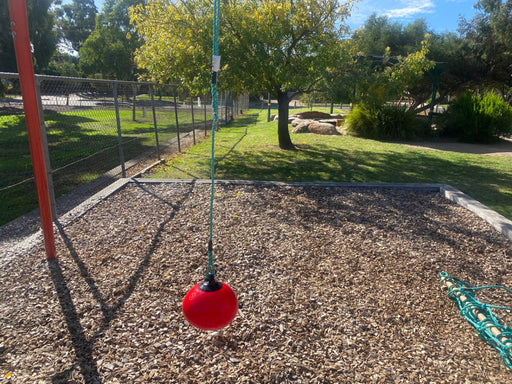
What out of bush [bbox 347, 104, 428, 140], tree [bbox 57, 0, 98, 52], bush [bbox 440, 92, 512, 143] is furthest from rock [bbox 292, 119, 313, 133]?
tree [bbox 57, 0, 98, 52]

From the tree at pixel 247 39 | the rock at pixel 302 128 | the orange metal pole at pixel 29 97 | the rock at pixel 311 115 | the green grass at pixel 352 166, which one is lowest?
the green grass at pixel 352 166

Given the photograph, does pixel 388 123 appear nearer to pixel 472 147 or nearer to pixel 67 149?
pixel 472 147

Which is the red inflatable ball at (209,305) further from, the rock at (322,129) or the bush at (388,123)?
the rock at (322,129)

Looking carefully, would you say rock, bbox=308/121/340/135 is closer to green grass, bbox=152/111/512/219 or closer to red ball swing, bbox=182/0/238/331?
green grass, bbox=152/111/512/219

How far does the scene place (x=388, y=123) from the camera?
511 inches

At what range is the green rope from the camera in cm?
241

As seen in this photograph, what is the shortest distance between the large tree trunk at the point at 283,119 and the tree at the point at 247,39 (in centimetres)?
129

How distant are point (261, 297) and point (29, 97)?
261 cm

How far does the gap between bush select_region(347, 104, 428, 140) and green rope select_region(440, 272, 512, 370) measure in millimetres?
10531

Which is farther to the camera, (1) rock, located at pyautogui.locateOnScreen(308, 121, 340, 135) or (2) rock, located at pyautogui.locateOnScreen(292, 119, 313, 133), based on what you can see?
(2) rock, located at pyautogui.locateOnScreen(292, 119, 313, 133)

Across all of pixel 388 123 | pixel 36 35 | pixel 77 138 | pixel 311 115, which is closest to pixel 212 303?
pixel 77 138

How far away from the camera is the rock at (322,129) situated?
543 inches

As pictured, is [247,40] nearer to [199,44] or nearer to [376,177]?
[199,44]

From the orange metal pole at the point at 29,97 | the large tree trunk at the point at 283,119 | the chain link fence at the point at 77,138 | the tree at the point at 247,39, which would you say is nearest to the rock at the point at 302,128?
the large tree trunk at the point at 283,119
